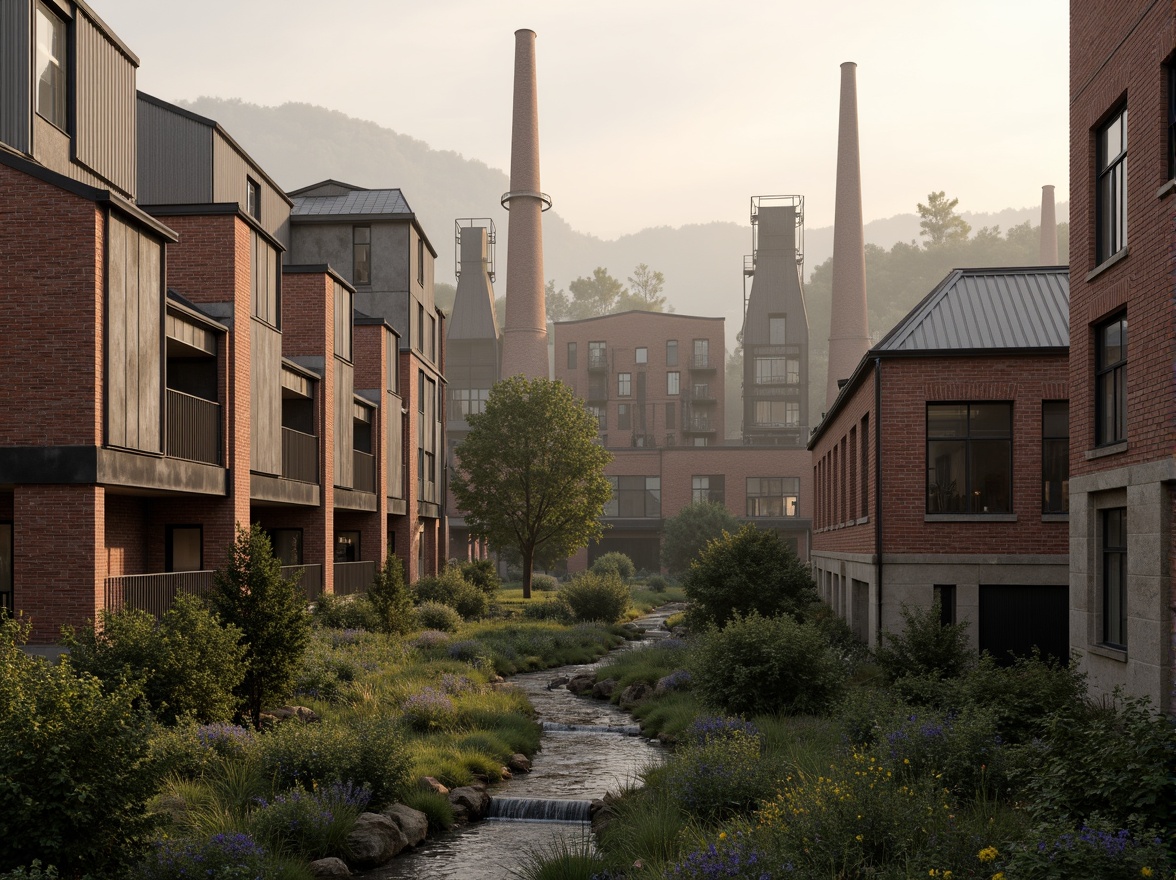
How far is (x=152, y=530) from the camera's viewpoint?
23.9 m

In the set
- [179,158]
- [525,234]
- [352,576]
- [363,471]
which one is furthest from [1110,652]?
[525,234]

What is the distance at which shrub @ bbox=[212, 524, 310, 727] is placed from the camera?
664 inches

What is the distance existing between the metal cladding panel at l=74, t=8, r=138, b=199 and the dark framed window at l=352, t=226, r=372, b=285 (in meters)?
18.2

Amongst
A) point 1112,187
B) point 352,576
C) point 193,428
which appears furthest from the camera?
point 352,576

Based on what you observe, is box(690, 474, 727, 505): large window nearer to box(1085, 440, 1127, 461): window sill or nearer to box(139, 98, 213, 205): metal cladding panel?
box(139, 98, 213, 205): metal cladding panel

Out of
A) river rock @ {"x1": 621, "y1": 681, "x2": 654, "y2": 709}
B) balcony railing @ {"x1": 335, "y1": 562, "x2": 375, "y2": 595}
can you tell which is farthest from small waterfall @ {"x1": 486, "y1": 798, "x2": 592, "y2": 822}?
balcony railing @ {"x1": 335, "y1": 562, "x2": 375, "y2": 595}

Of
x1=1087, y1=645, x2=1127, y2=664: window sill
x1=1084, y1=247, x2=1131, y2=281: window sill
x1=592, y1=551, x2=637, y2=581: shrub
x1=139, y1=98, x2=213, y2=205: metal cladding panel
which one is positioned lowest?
x1=592, y1=551, x2=637, y2=581: shrub

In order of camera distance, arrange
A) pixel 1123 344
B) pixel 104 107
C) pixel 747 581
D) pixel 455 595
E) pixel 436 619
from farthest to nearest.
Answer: pixel 455 595 → pixel 436 619 → pixel 747 581 → pixel 104 107 → pixel 1123 344

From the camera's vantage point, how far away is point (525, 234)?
67.9 meters

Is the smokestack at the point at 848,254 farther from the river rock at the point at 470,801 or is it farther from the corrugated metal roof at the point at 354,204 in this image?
the river rock at the point at 470,801

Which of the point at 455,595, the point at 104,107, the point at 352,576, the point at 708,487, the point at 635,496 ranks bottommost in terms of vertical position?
the point at 455,595

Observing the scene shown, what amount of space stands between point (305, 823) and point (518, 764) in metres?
5.33

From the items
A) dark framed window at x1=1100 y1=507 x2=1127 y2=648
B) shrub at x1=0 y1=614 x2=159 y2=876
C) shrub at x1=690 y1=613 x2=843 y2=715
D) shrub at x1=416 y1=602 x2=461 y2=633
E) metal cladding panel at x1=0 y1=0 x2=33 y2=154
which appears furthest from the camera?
shrub at x1=416 y1=602 x2=461 y2=633

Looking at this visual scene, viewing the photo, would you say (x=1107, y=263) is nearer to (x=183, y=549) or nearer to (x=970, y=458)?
(x=970, y=458)
